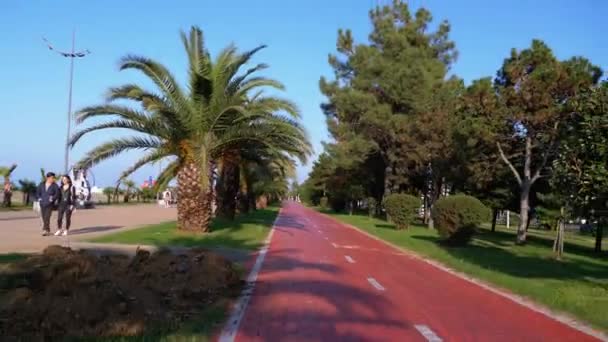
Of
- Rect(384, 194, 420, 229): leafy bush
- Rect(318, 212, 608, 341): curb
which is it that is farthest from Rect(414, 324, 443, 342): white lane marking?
Rect(384, 194, 420, 229): leafy bush

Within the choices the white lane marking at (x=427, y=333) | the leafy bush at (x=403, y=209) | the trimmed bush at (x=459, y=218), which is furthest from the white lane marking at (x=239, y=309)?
the leafy bush at (x=403, y=209)

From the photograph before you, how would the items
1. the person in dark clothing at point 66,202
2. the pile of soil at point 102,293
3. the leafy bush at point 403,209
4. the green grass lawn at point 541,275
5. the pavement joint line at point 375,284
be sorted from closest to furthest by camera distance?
the pile of soil at point 102,293 < the green grass lawn at point 541,275 < the pavement joint line at point 375,284 < the person in dark clothing at point 66,202 < the leafy bush at point 403,209

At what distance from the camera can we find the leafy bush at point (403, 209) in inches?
1403

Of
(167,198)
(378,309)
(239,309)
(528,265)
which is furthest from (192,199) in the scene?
(167,198)

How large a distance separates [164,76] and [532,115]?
50.6 ft

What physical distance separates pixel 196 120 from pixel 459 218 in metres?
10.5

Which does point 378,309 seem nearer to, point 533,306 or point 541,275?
point 533,306

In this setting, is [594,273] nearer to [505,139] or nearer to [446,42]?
[505,139]

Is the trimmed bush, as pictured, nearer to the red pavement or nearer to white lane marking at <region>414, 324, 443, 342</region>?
the red pavement

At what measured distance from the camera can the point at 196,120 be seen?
74.6ft

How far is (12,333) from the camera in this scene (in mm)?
6723

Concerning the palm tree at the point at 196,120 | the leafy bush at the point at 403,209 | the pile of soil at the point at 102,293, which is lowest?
the pile of soil at the point at 102,293

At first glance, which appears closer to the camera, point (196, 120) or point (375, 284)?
point (375, 284)

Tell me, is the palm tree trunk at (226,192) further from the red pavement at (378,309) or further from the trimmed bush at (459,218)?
the red pavement at (378,309)
